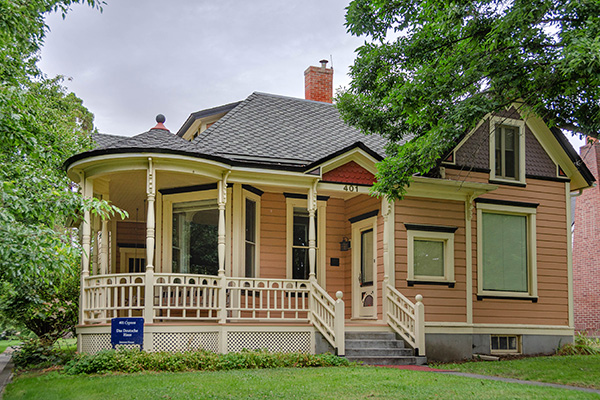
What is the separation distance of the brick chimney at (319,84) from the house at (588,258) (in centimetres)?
1173

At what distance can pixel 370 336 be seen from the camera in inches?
521

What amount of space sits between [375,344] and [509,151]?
255 inches

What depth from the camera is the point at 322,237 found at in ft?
50.3

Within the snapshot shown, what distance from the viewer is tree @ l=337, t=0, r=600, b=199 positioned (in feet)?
31.0

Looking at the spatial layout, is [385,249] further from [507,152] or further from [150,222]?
[150,222]

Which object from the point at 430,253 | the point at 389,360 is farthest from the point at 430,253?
the point at 389,360

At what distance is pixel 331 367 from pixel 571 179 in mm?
9415

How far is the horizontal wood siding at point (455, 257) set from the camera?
46.8 feet

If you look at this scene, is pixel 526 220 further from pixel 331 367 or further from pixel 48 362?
pixel 48 362

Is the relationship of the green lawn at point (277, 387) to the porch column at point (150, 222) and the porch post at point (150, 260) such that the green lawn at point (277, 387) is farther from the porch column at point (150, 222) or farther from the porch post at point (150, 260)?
the porch column at point (150, 222)

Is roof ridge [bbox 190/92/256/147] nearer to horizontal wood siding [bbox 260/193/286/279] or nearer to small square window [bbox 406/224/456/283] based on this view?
horizontal wood siding [bbox 260/193/286/279]

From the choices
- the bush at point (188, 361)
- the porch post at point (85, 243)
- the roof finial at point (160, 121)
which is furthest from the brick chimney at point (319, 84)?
the bush at point (188, 361)

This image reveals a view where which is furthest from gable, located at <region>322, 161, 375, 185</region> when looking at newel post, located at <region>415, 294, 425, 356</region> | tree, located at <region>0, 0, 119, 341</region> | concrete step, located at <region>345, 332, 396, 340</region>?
tree, located at <region>0, 0, 119, 341</region>

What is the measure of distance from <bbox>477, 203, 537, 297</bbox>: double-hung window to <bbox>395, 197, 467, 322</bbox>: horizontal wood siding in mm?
647
